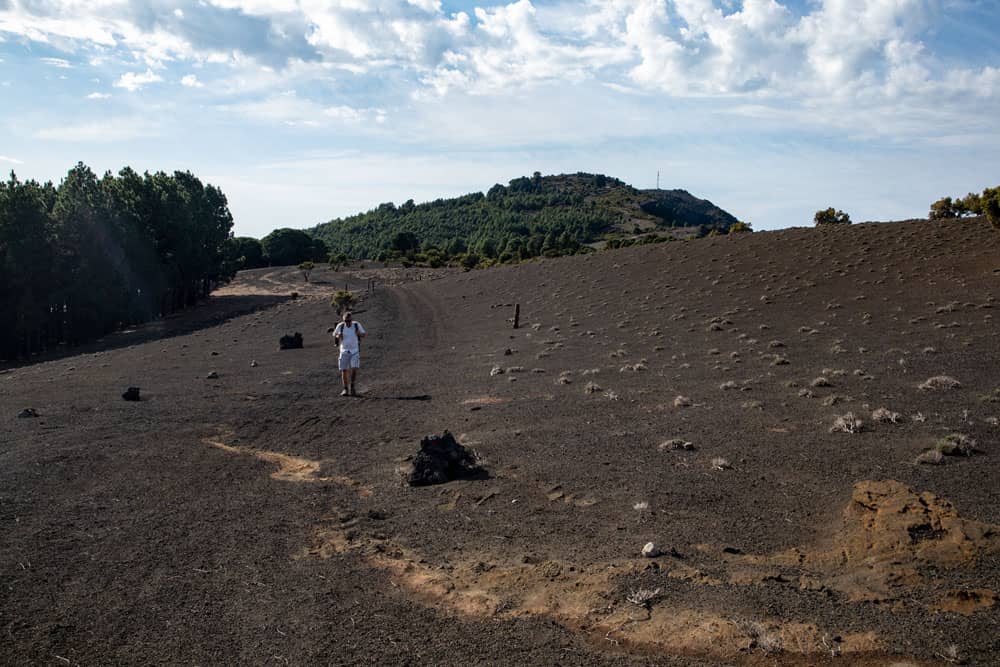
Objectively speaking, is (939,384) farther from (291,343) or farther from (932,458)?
(291,343)

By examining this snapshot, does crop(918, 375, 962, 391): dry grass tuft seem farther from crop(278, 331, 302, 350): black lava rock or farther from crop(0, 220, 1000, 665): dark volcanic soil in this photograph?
crop(278, 331, 302, 350): black lava rock

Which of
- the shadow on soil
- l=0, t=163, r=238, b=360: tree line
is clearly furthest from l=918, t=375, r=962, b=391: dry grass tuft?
l=0, t=163, r=238, b=360: tree line

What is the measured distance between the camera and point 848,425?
985cm

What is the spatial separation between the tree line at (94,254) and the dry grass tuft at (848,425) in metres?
38.7

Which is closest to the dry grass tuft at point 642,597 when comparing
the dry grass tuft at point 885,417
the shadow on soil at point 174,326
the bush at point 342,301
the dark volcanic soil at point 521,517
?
the dark volcanic soil at point 521,517

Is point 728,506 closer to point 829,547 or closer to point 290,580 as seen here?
point 829,547

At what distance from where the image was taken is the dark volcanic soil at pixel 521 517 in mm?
4730

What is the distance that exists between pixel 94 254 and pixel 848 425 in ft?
136

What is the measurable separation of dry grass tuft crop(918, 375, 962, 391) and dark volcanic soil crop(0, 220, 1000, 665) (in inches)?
6.1

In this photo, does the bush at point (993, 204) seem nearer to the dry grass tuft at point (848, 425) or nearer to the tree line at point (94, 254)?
the dry grass tuft at point (848, 425)

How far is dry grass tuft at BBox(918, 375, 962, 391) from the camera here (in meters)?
12.1

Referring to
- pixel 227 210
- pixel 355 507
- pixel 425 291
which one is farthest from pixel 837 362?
pixel 227 210

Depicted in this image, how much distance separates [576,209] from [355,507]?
164 m

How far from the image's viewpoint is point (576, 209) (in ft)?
549
